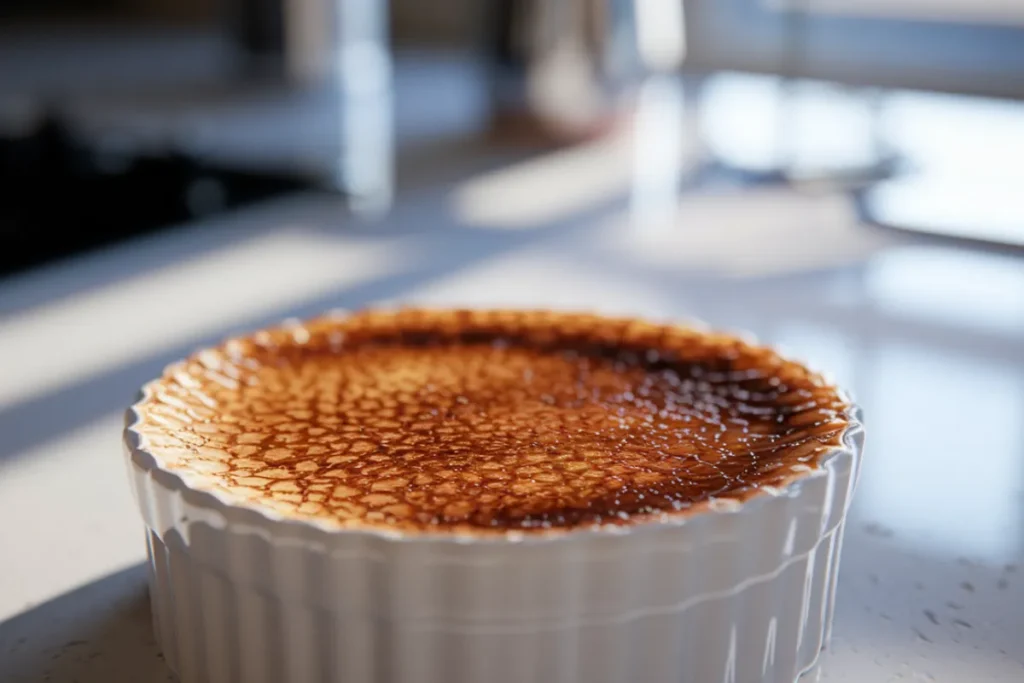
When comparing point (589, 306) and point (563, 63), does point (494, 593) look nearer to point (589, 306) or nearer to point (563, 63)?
point (589, 306)

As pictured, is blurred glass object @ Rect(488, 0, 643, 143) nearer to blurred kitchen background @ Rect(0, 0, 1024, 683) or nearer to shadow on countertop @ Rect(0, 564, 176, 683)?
blurred kitchen background @ Rect(0, 0, 1024, 683)

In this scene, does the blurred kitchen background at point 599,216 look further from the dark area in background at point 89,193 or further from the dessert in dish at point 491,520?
the dessert in dish at point 491,520

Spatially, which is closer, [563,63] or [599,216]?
[599,216]

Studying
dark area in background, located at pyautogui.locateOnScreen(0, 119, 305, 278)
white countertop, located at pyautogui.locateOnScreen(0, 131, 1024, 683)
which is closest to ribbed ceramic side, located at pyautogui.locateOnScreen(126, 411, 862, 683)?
white countertop, located at pyautogui.locateOnScreen(0, 131, 1024, 683)

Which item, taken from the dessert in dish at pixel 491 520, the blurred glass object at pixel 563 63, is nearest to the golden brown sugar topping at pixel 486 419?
the dessert in dish at pixel 491 520

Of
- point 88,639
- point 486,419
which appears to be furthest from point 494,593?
point 88,639

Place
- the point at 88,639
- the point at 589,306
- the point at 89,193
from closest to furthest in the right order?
1. the point at 88,639
2. the point at 589,306
3. the point at 89,193

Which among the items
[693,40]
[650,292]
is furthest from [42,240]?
[693,40]
